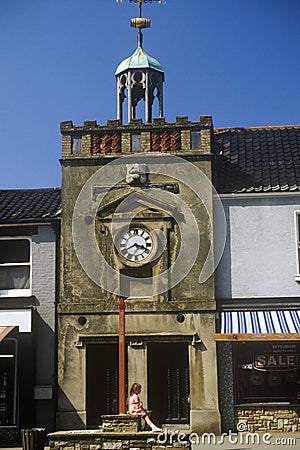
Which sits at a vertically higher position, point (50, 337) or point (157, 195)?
point (157, 195)

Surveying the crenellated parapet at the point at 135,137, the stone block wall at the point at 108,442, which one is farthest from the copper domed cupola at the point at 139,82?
the stone block wall at the point at 108,442

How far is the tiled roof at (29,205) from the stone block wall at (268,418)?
7.86 metres

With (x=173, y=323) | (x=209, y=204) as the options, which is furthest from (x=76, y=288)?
(x=209, y=204)

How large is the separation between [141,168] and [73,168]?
80.0 inches

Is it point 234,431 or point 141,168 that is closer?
point 234,431

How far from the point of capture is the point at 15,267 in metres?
24.7

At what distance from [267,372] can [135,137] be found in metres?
7.79

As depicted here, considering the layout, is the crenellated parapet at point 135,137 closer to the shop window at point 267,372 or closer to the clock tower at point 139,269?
the clock tower at point 139,269

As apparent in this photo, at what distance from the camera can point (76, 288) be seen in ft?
77.8

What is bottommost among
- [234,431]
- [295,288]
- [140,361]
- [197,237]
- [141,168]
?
[234,431]

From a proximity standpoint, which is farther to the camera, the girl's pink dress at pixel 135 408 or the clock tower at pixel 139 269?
the clock tower at pixel 139 269

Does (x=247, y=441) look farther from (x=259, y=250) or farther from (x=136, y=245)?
(x=136, y=245)

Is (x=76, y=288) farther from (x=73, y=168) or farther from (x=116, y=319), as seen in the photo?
(x=73, y=168)

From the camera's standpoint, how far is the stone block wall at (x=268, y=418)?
73.9 feet
